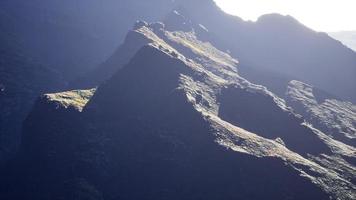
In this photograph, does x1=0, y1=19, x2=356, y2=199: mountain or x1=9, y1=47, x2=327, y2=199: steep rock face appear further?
x1=0, y1=19, x2=356, y2=199: mountain

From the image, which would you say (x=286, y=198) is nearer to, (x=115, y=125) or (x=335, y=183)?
(x=335, y=183)

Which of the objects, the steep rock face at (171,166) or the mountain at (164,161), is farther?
the mountain at (164,161)

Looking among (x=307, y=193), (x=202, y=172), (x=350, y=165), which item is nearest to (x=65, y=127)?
(x=202, y=172)

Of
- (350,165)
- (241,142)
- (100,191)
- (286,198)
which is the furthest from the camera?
(350,165)

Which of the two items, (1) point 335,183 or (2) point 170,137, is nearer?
(1) point 335,183

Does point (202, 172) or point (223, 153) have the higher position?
point (223, 153)

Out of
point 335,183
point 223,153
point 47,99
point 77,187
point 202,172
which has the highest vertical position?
point 335,183

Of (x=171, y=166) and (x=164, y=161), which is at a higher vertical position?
(x=171, y=166)

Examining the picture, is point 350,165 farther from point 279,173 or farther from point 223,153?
point 223,153

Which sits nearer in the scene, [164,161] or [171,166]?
[171,166]

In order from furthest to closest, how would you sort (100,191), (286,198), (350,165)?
(350,165) → (100,191) → (286,198)
